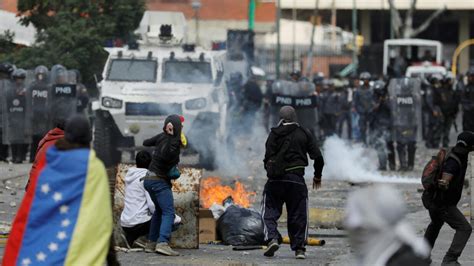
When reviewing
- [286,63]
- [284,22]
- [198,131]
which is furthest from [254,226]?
[284,22]

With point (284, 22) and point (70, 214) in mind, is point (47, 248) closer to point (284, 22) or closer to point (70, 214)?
point (70, 214)

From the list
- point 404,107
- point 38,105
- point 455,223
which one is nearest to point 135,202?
point 455,223

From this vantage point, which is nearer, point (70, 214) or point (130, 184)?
point (70, 214)

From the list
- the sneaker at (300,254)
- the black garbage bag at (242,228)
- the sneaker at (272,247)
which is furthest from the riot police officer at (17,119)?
the sneaker at (300,254)

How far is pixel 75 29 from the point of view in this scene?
30.3 m

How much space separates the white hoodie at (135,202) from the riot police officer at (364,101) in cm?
1617

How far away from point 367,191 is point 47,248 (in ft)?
8.03

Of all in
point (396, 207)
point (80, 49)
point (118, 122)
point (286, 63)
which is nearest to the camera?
point (396, 207)

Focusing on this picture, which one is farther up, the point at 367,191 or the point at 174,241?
the point at 367,191

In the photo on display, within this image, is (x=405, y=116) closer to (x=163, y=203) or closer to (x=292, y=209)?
(x=292, y=209)

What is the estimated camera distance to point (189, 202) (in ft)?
46.2

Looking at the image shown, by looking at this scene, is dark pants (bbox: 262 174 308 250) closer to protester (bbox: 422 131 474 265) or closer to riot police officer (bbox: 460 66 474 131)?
protester (bbox: 422 131 474 265)

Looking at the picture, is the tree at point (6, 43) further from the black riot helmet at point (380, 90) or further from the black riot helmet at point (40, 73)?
the black riot helmet at point (380, 90)

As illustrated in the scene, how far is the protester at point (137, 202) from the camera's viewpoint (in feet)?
44.5
